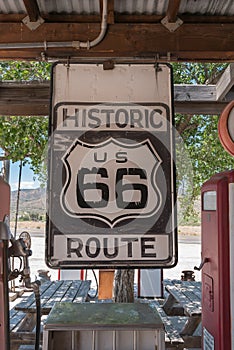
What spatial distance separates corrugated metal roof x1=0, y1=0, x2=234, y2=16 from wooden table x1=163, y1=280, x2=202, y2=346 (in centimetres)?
240

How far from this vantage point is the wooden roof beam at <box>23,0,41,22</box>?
2109mm

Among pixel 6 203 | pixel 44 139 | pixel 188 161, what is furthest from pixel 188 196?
pixel 6 203

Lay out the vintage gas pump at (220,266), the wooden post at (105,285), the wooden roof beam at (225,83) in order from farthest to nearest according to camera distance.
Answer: the wooden post at (105,285) < the wooden roof beam at (225,83) < the vintage gas pump at (220,266)

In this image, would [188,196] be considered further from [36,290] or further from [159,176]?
[36,290]

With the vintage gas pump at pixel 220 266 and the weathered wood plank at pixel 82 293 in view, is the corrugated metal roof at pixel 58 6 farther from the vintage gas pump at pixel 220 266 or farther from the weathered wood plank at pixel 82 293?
the weathered wood plank at pixel 82 293

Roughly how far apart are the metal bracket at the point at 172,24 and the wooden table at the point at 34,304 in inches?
101

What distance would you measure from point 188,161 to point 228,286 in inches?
105

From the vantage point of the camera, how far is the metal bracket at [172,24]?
7.66 feet

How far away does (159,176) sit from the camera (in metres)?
2.14

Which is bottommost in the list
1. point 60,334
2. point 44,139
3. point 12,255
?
point 60,334

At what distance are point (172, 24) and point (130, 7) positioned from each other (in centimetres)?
29

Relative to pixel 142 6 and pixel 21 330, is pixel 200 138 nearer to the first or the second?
pixel 142 6

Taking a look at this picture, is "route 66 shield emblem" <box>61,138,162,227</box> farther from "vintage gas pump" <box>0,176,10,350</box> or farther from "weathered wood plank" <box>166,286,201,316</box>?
"weathered wood plank" <box>166,286,201,316</box>

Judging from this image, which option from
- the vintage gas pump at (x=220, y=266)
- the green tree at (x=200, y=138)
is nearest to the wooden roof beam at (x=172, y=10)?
the vintage gas pump at (x=220, y=266)
